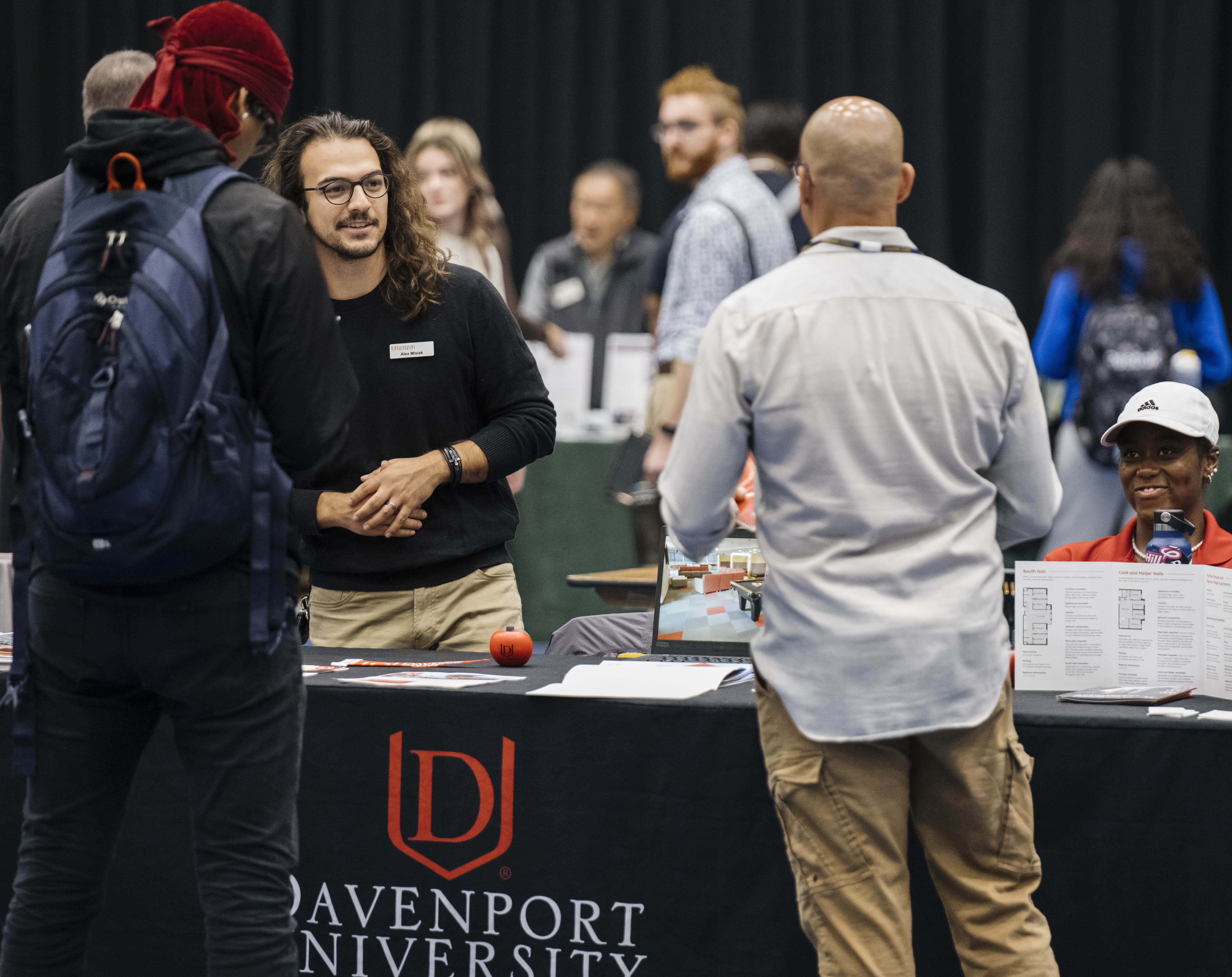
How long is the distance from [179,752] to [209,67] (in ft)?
2.44

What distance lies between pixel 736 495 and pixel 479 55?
15.7 feet

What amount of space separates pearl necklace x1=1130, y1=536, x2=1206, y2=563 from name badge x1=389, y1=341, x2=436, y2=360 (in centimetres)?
123

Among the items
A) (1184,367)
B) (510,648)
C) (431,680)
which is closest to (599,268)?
(1184,367)

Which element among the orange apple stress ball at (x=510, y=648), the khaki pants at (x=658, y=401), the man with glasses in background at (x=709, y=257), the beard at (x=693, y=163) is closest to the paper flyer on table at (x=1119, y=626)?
the orange apple stress ball at (x=510, y=648)

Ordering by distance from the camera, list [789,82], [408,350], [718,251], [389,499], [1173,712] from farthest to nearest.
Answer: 1. [789,82]
2. [718,251]
3. [408,350]
4. [389,499]
5. [1173,712]

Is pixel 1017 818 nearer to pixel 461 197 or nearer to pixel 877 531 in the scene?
pixel 877 531

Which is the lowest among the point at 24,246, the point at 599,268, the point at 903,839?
the point at 903,839

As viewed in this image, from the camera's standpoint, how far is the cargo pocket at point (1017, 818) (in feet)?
5.18

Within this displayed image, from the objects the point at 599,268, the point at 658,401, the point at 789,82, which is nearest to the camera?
the point at 658,401

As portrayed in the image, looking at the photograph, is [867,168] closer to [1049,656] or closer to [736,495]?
[1049,656]

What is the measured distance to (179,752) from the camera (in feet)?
4.94

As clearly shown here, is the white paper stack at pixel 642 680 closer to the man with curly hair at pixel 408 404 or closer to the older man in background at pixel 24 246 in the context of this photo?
the man with curly hair at pixel 408 404

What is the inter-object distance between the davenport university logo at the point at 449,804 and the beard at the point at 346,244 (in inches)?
32.2

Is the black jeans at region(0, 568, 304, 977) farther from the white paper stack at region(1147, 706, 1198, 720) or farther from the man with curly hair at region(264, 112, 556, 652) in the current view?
the white paper stack at region(1147, 706, 1198, 720)
